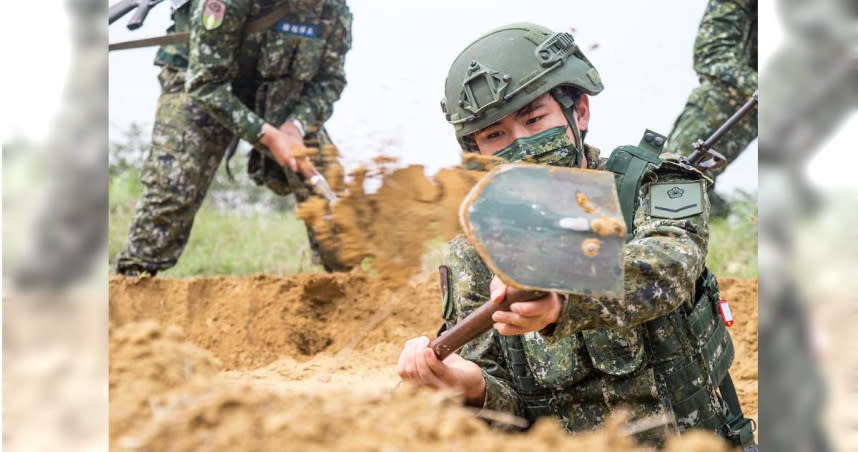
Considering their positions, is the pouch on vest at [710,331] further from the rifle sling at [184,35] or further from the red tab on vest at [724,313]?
the rifle sling at [184,35]

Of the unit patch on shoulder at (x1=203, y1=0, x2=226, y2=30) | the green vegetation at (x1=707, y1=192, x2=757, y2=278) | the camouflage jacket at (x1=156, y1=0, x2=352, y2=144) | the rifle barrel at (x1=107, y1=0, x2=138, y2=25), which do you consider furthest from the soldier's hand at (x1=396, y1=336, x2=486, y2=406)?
the rifle barrel at (x1=107, y1=0, x2=138, y2=25)

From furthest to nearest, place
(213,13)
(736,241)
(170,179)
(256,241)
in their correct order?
1. (256,241)
2. (736,241)
3. (170,179)
4. (213,13)

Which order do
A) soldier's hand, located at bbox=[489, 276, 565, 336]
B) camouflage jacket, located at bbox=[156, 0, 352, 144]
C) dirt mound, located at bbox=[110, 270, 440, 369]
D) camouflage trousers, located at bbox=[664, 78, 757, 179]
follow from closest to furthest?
soldier's hand, located at bbox=[489, 276, 565, 336]
camouflage trousers, located at bbox=[664, 78, 757, 179]
dirt mound, located at bbox=[110, 270, 440, 369]
camouflage jacket, located at bbox=[156, 0, 352, 144]

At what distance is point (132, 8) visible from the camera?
5.43m

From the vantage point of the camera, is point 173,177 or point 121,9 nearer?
point 173,177

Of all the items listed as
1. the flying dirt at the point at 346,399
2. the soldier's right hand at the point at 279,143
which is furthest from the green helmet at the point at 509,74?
the soldier's right hand at the point at 279,143

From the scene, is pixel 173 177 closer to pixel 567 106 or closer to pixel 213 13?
pixel 213 13

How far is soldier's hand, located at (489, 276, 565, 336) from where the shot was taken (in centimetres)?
166

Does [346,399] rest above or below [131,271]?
below

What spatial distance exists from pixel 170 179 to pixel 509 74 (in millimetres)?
3334

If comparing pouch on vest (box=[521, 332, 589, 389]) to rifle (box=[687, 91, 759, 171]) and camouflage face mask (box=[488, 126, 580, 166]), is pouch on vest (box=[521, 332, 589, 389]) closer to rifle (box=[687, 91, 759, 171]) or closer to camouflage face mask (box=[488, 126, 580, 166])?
camouflage face mask (box=[488, 126, 580, 166])

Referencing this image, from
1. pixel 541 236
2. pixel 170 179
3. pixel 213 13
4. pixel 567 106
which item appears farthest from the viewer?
pixel 170 179

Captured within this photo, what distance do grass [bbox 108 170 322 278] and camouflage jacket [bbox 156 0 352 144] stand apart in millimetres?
989

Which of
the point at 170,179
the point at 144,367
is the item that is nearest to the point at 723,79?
the point at 170,179
